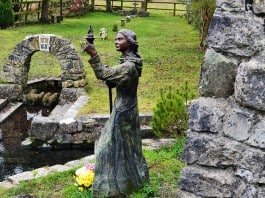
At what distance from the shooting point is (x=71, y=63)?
1570 cm

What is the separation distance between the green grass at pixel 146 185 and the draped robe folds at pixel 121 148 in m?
0.29

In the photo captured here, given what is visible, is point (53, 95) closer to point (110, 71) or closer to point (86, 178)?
point (86, 178)

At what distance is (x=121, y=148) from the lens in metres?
6.40

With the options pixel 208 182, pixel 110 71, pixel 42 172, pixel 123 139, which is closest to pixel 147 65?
pixel 42 172

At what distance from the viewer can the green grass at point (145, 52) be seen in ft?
52.0

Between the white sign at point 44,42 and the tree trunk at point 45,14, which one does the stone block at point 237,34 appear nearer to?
the white sign at point 44,42

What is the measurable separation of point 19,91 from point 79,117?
380cm

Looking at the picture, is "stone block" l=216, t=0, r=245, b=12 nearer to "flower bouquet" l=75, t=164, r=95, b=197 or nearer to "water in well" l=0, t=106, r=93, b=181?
"flower bouquet" l=75, t=164, r=95, b=197

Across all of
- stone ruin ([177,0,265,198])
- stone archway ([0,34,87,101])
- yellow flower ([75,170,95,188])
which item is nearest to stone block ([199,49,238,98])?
stone ruin ([177,0,265,198])

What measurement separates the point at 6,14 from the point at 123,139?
2358 cm

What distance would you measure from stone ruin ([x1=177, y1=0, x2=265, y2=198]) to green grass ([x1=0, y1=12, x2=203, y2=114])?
398 inches

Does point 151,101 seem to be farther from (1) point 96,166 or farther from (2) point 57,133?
(1) point 96,166

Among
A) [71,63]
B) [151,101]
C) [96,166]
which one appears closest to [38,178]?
[96,166]

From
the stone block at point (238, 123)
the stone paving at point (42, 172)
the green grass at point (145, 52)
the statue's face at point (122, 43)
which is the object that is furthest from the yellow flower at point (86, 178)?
the green grass at point (145, 52)
